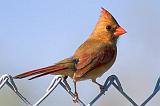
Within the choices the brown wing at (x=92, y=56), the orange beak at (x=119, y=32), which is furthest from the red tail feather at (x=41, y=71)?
the orange beak at (x=119, y=32)

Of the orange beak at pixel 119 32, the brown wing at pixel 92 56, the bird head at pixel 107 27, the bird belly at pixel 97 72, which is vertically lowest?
the bird belly at pixel 97 72

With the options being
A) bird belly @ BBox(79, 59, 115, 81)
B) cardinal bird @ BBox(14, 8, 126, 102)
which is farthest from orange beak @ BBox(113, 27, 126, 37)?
bird belly @ BBox(79, 59, 115, 81)

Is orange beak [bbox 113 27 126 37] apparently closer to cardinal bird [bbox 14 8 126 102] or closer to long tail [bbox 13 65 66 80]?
cardinal bird [bbox 14 8 126 102]

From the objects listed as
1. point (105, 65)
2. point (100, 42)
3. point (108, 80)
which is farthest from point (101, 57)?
point (108, 80)

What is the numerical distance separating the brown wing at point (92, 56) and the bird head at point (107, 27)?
0.43 ft

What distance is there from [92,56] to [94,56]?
17 millimetres

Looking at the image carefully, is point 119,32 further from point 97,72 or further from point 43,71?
point 43,71

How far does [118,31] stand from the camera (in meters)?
3.10

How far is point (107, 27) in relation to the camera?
10.4 ft

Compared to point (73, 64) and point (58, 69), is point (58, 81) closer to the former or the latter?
point (58, 69)

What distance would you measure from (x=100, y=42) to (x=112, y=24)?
0.47ft

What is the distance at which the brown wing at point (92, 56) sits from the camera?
2.59 metres

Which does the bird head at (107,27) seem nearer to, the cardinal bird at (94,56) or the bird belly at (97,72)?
the cardinal bird at (94,56)

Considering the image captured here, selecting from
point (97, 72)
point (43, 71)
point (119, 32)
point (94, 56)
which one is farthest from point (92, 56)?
point (43, 71)
